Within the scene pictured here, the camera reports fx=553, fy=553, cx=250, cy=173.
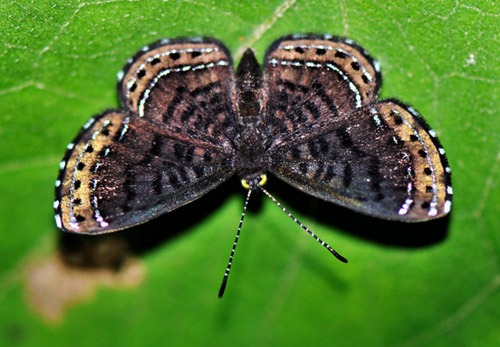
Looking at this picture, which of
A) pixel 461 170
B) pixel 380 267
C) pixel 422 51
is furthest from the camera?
pixel 380 267

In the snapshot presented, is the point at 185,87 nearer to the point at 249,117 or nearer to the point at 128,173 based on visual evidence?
the point at 249,117

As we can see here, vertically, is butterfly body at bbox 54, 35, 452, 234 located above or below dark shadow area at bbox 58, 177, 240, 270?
above

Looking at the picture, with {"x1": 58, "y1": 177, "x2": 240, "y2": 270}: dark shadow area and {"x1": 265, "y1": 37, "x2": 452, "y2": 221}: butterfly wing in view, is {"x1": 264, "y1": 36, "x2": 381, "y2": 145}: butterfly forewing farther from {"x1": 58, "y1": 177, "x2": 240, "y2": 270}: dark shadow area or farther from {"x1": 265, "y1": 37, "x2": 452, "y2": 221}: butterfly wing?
{"x1": 58, "y1": 177, "x2": 240, "y2": 270}: dark shadow area

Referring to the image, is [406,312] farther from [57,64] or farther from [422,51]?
[57,64]

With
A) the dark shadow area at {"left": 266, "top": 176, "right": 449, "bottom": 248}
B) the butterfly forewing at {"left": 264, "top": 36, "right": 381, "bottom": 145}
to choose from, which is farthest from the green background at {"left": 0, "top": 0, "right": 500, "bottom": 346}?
the butterfly forewing at {"left": 264, "top": 36, "right": 381, "bottom": 145}

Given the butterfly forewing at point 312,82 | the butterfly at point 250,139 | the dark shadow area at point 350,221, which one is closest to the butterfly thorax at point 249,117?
the butterfly at point 250,139

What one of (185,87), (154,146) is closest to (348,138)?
(185,87)

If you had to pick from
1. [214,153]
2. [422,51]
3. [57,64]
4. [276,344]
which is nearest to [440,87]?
[422,51]
